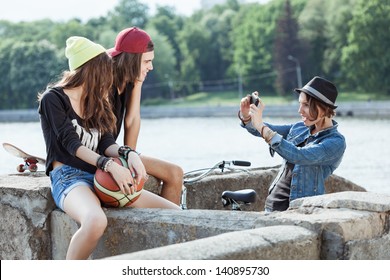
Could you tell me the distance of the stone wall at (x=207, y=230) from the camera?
374 centimetres

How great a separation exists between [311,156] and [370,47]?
70.1 m

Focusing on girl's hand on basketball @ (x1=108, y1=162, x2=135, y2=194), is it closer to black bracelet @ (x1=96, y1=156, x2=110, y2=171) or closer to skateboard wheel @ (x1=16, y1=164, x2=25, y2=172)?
black bracelet @ (x1=96, y1=156, x2=110, y2=171)

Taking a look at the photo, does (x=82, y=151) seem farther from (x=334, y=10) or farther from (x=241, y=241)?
(x=334, y=10)

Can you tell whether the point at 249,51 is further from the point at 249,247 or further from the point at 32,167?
the point at 249,247

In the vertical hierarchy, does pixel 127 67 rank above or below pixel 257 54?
above

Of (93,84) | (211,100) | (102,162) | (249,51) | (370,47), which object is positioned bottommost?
(211,100)

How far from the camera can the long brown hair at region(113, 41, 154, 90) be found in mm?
5359

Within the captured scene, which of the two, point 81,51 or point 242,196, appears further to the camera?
point 242,196

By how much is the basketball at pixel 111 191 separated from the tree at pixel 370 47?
2732 inches

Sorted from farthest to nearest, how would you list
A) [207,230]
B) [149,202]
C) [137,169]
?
[149,202] → [137,169] → [207,230]

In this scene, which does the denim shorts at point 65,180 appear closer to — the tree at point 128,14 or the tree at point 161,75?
the tree at point 161,75

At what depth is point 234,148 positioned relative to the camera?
39.9 metres

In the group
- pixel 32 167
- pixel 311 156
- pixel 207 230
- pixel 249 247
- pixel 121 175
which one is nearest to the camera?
pixel 249 247

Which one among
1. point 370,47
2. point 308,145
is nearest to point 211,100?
point 370,47
